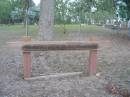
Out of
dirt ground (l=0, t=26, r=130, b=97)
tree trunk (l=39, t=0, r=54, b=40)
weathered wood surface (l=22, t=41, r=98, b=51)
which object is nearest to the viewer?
dirt ground (l=0, t=26, r=130, b=97)

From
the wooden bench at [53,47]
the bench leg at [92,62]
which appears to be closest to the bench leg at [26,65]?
the wooden bench at [53,47]

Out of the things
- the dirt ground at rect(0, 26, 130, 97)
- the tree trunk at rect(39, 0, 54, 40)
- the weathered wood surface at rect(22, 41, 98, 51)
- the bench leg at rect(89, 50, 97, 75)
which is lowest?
the dirt ground at rect(0, 26, 130, 97)

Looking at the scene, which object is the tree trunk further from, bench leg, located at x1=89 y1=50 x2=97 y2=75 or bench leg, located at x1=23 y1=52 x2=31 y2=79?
bench leg, located at x1=23 y1=52 x2=31 y2=79

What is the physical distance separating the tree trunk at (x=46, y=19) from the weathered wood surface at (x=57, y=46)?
210 inches

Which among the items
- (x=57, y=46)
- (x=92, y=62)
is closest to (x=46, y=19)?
(x=92, y=62)

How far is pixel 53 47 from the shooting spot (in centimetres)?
706

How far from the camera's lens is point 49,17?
41.8 ft

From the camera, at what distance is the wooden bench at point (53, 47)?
22.7 feet

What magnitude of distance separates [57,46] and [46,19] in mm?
5799

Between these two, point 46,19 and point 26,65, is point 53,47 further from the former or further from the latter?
point 46,19

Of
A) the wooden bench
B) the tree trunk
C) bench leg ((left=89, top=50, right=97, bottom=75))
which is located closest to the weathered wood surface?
the wooden bench

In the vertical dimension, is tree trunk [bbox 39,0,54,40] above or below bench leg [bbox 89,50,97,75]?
above

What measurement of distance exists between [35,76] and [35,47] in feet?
2.41

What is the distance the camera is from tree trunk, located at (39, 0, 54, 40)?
12555 mm
